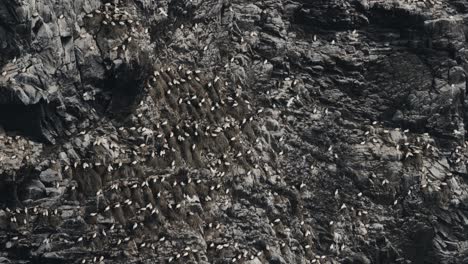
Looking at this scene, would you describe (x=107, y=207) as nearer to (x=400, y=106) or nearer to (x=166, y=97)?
(x=166, y=97)

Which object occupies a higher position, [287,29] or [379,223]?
[287,29]

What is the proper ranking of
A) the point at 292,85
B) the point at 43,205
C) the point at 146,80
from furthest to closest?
the point at 292,85
the point at 146,80
the point at 43,205

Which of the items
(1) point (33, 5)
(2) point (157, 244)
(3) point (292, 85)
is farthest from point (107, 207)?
(3) point (292, 85)

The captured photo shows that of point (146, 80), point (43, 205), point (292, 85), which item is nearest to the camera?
point (43, 205)

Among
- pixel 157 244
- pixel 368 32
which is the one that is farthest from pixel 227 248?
pixel 368 32

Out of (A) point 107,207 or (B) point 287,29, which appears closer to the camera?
(A) point 107,207

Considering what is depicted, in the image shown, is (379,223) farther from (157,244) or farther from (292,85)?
(157,244)

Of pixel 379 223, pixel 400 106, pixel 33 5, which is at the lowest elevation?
pixel 379 223
